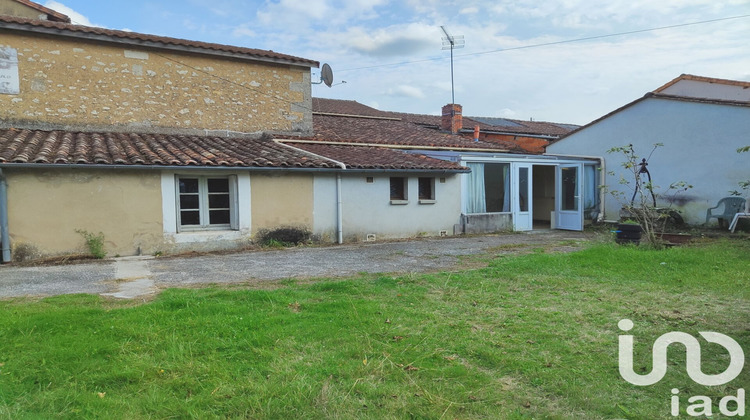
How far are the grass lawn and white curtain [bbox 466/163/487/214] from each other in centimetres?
788

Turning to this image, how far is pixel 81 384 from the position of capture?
3125 millimetres

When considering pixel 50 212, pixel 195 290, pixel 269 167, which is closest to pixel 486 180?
pixel 269 167

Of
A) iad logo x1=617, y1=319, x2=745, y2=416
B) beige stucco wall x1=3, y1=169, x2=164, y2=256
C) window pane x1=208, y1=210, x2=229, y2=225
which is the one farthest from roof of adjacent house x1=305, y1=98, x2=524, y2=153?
iad logo x1=617, y1=319, x2=745, y2=416

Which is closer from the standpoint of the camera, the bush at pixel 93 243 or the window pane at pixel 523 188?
the bush at pixel 93 243

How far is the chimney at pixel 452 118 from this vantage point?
21.8m

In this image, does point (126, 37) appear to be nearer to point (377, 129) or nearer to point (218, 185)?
point (218, 185)

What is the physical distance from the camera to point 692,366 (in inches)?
135

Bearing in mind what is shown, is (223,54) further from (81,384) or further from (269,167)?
(81,384)

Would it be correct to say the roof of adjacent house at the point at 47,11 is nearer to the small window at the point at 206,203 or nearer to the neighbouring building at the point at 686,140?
the small window at the point at 206,203

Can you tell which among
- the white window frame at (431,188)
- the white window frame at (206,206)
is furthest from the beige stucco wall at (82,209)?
the white window frame at (431,188)

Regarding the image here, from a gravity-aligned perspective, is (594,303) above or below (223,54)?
below

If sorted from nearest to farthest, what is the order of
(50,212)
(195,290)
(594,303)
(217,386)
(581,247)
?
(217,386)
(594,303)
(195,290)
(50,212)
(581,247)

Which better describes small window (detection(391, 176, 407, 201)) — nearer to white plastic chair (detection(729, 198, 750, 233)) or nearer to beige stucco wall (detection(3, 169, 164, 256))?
beige stucco wall (detection(3, 169, 164, 256))

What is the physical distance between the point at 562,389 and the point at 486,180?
1162 cm
